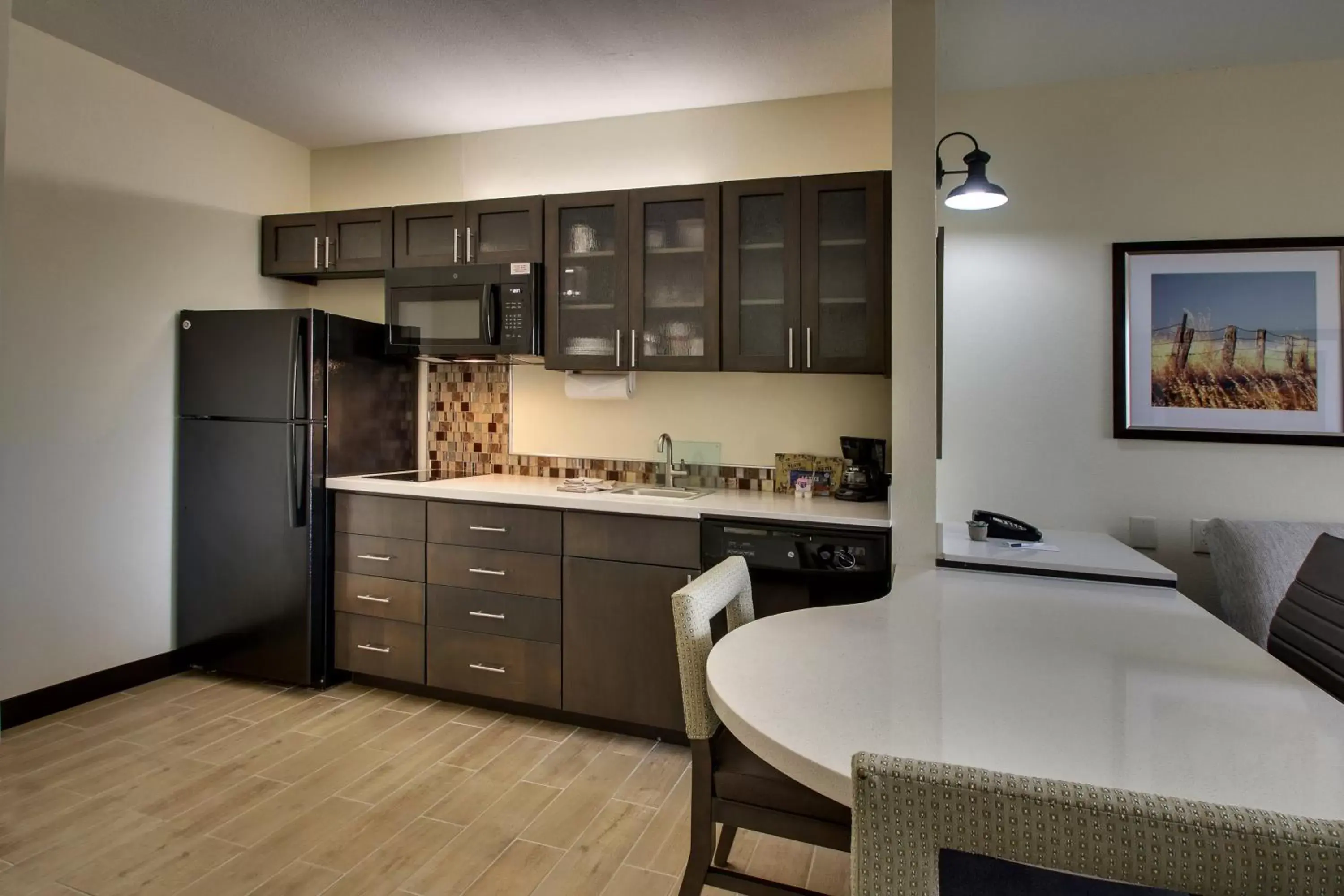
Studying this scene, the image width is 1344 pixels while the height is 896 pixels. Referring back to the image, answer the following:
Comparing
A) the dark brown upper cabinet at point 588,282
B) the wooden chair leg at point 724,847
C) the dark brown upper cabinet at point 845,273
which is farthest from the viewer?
the dark brown upper cabinet at point 588,282

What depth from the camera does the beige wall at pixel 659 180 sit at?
10.2 feet

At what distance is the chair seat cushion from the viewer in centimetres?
133

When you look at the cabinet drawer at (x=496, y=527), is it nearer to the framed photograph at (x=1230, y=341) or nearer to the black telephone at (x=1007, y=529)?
the black telephone at (x=1007, y=529)

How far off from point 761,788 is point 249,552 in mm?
2734

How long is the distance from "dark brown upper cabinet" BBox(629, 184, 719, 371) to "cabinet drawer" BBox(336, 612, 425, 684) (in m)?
1.50

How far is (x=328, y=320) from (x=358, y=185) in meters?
Result: 1.12

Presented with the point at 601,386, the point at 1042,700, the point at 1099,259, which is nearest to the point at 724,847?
the point at 1042,700

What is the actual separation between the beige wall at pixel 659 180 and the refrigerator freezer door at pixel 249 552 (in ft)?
3.18

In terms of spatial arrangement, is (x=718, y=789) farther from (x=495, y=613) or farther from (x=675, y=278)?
(x=675, y=278)

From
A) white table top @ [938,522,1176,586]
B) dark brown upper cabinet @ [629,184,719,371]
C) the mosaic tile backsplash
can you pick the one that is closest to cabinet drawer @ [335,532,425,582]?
the mosaic tile backsplash

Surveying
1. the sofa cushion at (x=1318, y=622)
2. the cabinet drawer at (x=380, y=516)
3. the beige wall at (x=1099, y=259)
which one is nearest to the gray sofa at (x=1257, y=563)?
the beige wall at (x=1099, y=259)

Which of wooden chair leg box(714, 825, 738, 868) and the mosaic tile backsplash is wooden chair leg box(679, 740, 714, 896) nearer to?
wooden chair leg box(714, 825, 738, 868)

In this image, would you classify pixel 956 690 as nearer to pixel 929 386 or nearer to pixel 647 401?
pixel 929 386

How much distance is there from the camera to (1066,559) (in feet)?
6.89
